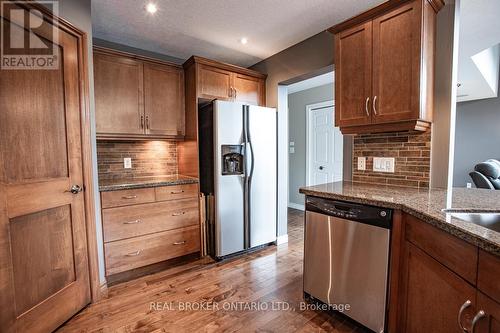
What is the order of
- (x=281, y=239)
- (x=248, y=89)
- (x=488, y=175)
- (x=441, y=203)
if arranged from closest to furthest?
(x=441, y=203) < (x=248, y=89) < (x=281, y=239) < (x=488, y=175)

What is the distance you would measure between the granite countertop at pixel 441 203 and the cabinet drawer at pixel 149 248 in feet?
4.79

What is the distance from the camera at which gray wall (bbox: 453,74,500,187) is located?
528 cm

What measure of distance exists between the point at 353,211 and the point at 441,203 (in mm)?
448

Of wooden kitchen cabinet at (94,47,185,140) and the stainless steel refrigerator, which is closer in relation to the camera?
wooden kitchen cabinet at (94,47,185,140)

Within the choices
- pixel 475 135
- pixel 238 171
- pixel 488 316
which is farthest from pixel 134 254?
pixel 475 135

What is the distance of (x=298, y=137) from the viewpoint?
4863 millimetres

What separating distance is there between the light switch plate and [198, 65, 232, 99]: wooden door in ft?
5.75

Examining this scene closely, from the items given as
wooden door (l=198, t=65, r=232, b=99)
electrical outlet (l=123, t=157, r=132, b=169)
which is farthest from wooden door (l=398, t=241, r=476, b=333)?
electrical outlet (l=123, t=157, r=132, b=169)

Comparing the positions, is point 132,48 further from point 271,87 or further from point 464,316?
point 464,316

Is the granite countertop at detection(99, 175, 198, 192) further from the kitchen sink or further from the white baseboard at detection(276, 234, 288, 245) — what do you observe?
the kitchen sink

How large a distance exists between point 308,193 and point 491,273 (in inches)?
41.5

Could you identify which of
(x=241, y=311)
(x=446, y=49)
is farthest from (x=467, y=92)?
(x=241, y=311)

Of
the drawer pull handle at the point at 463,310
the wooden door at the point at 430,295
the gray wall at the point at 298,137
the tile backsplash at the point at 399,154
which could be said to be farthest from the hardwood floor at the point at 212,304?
the gray wall at the point at 298,137

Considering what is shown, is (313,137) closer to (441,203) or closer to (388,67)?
(388,67)
